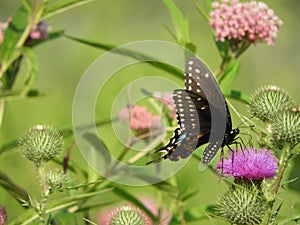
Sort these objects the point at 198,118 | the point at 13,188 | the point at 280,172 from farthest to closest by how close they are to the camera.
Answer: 1. the point at 198,118
2. the point at 13,188
3. the point at 280,172

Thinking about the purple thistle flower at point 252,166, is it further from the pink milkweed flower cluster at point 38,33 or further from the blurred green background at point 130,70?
the blurred green background at point 130,70

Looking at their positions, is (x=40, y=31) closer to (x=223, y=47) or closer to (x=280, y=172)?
(x=223, y=47)

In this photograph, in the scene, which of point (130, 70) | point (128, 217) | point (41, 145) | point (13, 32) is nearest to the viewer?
point (128, 217)

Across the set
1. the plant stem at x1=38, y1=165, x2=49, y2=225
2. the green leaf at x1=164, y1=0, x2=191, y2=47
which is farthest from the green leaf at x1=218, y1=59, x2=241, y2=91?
the plant stem at x1=38, y1=165, x2=49, y2=225

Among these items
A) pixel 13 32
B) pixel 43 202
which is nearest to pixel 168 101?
pixel 13 32

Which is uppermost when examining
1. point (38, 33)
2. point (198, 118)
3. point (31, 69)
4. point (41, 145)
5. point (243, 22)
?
point (38, 33)

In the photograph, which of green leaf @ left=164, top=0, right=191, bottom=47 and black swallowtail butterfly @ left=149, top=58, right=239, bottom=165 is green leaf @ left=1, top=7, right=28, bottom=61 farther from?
black swallowtail butterfly @ left=149, top=58, right=239, bottom=165

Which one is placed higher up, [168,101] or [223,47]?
[223,47]
